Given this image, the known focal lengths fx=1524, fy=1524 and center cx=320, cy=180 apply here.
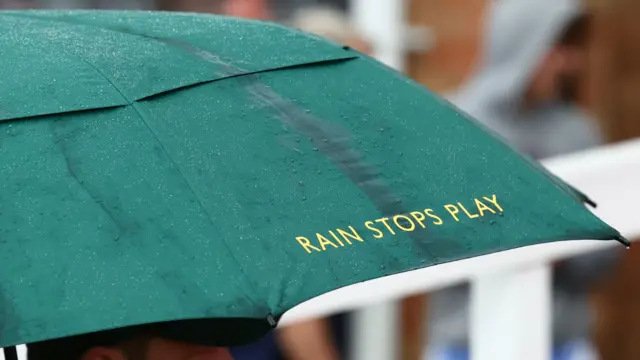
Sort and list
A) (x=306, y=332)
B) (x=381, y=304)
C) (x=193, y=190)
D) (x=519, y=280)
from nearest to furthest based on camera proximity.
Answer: (x=193, y=190) < (x=519, y=280) < (x=306, y=332) < (x=381, y=304)

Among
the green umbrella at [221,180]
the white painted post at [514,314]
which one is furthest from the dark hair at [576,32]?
the green umbrella at [221,180]

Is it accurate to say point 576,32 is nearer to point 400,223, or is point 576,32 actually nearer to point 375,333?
point 375,333

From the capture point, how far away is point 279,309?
5.24 ft

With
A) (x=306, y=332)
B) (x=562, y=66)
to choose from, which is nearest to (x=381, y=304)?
(x=306, y=332)

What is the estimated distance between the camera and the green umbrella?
1.63m

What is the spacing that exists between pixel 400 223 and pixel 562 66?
10.4ft

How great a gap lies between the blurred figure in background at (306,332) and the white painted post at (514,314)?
1.15 metres

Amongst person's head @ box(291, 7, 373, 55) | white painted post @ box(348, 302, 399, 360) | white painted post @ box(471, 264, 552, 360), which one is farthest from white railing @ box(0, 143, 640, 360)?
white painted post @ box(348, 302, 399, 360)

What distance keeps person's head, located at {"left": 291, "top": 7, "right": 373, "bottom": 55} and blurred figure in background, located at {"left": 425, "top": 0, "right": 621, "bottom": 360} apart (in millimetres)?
420

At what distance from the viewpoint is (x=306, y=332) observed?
15.9ft

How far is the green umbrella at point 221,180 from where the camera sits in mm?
1630

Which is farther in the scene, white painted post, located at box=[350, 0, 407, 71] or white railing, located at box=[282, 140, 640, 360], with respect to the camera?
white painted post, located at box=[350, 0, 407, 71]

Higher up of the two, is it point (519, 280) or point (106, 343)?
point (106, 343)

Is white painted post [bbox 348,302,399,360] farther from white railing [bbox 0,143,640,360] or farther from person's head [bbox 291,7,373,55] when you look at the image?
white railing [bbox 0,143,640,360]
